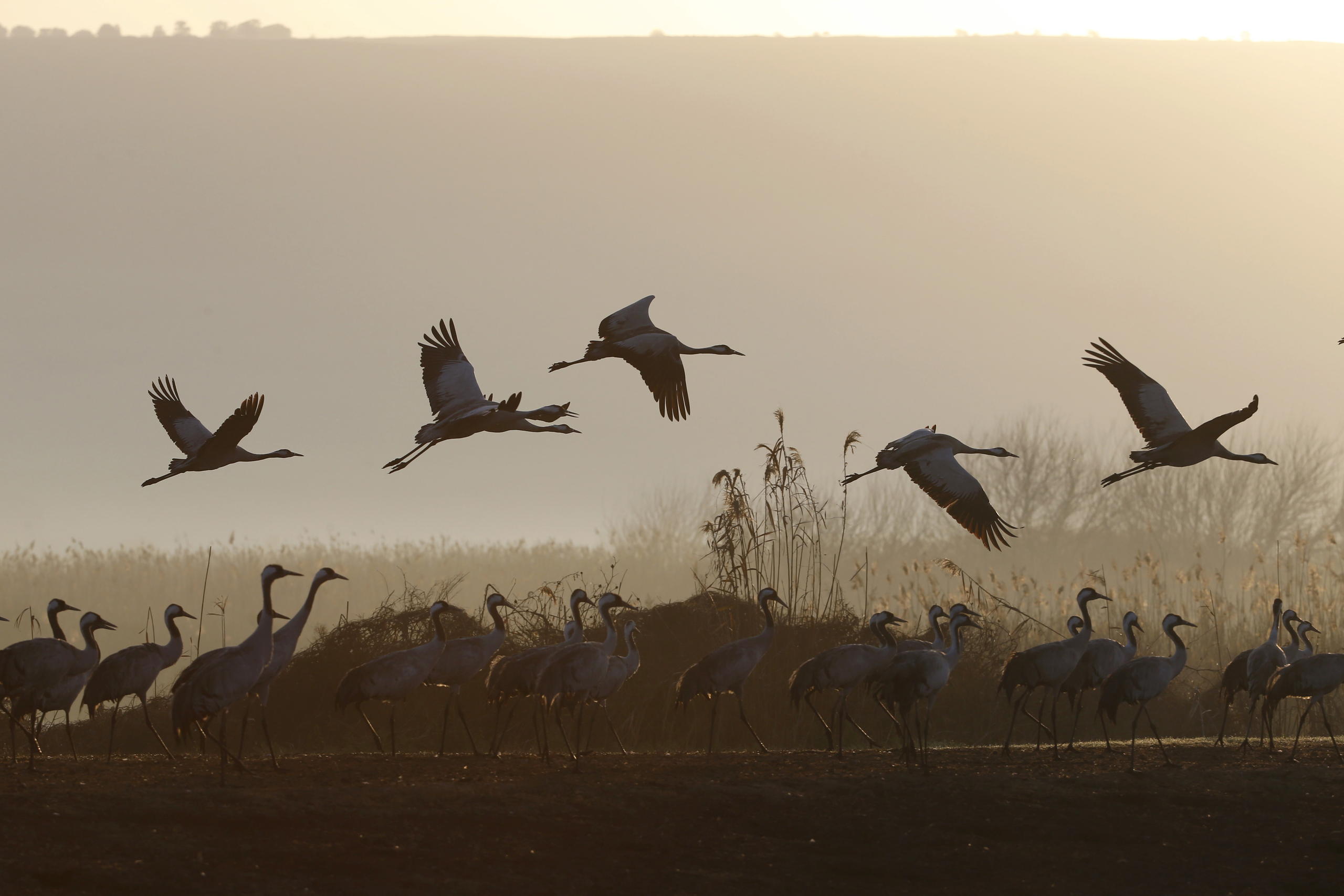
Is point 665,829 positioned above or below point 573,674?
below

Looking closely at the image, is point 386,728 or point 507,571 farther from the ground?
point 507,571

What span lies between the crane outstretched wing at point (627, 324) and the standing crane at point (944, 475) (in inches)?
83.5

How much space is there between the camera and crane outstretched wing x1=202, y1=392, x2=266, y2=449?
366 inches

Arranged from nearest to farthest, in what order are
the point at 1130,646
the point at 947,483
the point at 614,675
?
the point at 614,675
the point at 1130,646
the point at 947,483

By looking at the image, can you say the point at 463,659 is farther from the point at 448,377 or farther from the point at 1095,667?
the point at 1095,667

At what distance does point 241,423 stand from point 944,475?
551cm

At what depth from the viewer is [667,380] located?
32.6 feet

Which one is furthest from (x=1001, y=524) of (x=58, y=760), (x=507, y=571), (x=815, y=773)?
(x=507, y=571)

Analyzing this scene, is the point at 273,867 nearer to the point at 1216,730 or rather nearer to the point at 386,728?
the point at 386,728

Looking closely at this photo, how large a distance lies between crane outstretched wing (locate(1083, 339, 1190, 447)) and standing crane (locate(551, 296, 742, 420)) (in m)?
3.03

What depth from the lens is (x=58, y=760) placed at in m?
9.82

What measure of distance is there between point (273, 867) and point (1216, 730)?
9.68 m

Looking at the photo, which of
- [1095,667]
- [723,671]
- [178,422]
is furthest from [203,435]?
[1095,667]

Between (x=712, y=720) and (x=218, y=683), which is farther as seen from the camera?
(x=712, y=720)
